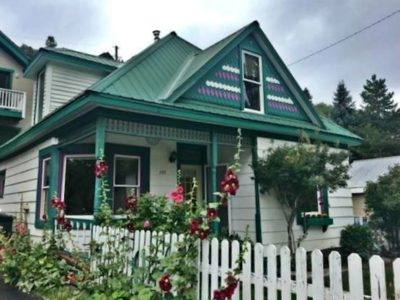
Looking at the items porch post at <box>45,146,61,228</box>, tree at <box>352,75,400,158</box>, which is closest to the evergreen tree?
tree at <box>352,75,400,158</box>

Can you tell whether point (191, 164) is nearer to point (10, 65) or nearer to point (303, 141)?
point (303, 141)

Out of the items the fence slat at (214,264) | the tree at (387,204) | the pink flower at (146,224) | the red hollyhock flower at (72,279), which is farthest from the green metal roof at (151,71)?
the tree at (387,204)

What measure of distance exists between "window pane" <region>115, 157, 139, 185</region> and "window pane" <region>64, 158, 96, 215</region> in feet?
2.34

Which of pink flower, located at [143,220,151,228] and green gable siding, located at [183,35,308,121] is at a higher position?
green gable siding, located at [183,35,308,121]

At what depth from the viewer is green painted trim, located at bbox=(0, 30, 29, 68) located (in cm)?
1409

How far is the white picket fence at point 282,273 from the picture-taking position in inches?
88.2

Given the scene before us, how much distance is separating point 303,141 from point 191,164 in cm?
305

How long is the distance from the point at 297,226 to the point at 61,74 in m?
8.34

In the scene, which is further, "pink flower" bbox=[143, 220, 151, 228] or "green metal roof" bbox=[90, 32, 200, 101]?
"green metal roof" bbox=[90, 32, 200, 101]

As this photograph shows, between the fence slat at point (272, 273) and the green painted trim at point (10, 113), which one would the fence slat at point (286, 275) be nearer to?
the fence slat at point (272, 273)

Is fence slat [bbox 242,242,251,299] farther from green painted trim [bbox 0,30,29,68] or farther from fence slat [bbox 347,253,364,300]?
green painted trim [bbox 0,30,29,68]

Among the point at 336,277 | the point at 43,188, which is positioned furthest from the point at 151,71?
the point at 336,277

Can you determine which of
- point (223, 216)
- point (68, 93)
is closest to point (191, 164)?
point (223, 216)

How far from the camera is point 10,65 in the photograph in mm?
14422
